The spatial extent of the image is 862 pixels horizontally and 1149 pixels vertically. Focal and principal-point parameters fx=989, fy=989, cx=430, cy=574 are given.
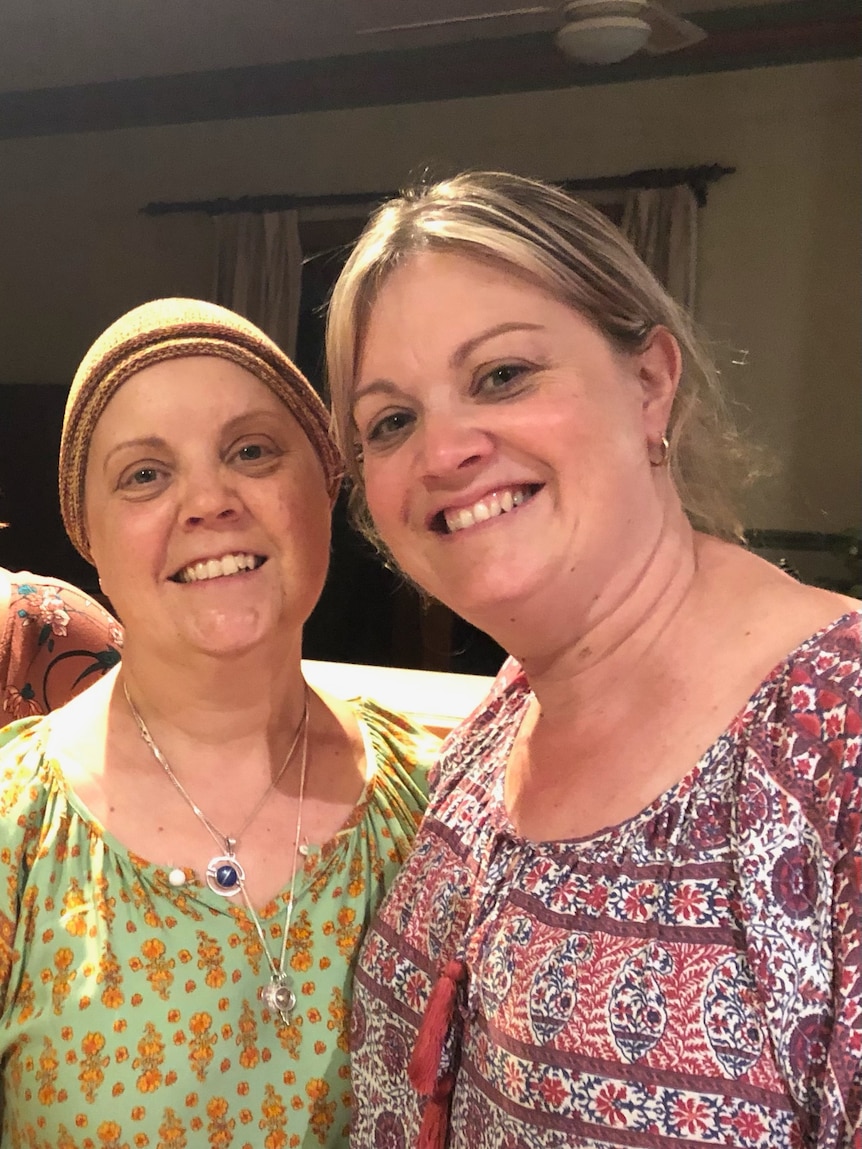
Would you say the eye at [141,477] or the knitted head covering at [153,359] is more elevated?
the knitted head covering at [153,359]

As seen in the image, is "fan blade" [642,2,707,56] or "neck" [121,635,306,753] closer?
"neck" [121,635,306,753]

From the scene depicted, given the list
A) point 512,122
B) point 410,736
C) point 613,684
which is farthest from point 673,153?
point 613,684

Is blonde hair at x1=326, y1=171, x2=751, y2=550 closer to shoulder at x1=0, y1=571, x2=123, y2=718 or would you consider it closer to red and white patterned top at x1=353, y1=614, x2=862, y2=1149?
red and white patterned top at x1=353, y1=614, x2=862, y2=1149

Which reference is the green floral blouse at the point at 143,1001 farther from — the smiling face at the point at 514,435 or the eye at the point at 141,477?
the smiling face at the point at 514,435

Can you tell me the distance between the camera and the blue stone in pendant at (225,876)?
112 centimetres

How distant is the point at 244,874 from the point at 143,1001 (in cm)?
17

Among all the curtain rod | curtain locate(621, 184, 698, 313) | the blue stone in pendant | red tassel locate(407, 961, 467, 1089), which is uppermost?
the curtain rod

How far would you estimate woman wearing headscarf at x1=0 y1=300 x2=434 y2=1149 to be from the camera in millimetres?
1047

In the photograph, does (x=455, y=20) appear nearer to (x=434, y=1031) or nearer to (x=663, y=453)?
(x=663, y=453)

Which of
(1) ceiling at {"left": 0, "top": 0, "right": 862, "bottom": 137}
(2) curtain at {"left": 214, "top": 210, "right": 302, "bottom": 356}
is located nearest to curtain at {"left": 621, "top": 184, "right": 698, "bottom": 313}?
(1) ceiling at {"left": 0, "top": 0, "right": 862, "bottom": 137}

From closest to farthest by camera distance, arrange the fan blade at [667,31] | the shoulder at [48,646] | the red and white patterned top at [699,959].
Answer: the red and white patterned top at [699,959] < the shoulder at [48,646] < the fan blade at [667,31]

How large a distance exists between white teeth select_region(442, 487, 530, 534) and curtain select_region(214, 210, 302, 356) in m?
2.69

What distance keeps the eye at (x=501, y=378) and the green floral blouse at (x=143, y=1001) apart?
24.1 inches

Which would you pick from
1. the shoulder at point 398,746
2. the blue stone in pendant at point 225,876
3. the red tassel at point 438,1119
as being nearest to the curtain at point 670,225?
the shoulder at point 398,746
